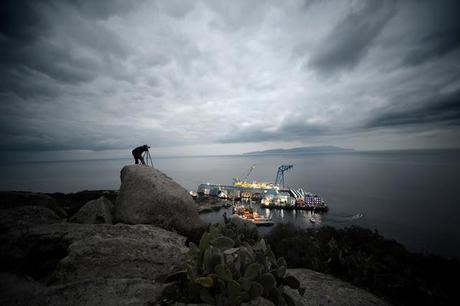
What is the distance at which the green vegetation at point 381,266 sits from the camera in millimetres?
5195

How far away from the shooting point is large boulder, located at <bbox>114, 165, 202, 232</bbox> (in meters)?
7.57

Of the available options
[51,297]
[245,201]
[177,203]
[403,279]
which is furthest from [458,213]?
[51,297]

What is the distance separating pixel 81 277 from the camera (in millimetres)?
4078

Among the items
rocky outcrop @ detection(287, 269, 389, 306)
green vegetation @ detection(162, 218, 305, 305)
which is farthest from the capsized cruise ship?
green vegetation @ detection(162, 218, 305, 305)

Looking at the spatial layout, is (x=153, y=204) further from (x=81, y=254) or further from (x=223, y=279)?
(x=223, y=279)

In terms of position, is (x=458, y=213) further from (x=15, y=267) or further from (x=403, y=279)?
(x=15, y=267)

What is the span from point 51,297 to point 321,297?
5262mm

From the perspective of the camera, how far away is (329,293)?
4859 mm

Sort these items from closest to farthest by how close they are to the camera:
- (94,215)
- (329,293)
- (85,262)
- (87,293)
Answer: (87,293) < (85,262) < (329,293) < (94,215)

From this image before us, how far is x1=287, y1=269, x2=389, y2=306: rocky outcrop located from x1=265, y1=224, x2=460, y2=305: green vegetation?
476mm

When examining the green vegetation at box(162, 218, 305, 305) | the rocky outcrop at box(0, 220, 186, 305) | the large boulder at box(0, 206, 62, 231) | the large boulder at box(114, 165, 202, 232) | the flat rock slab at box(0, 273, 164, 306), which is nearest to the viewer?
the green vegetation at box(162, 218, 305, 305)

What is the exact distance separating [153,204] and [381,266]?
26.1ft

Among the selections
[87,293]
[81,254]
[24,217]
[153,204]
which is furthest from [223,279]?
[24,217]

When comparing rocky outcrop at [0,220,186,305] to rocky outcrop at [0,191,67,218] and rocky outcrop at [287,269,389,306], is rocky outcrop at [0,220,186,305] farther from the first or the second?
rocky outcrop at [0,191,67,218]
